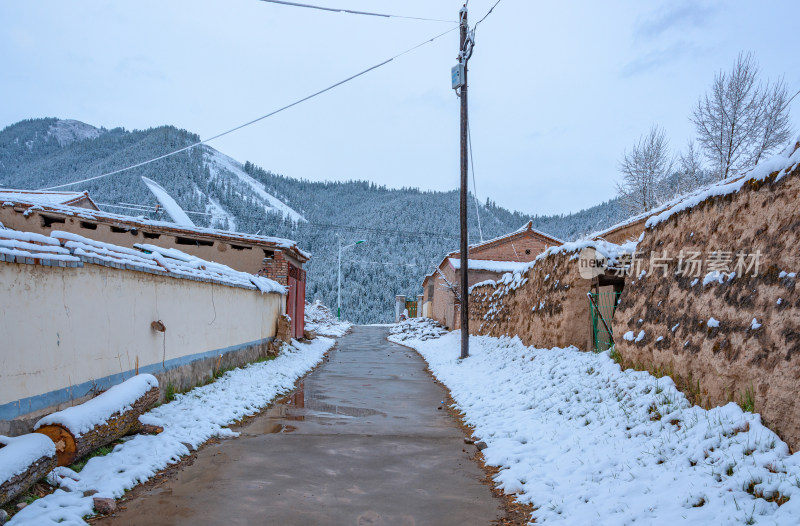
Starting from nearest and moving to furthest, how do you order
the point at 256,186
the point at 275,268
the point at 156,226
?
the point at 156,226
the point at 275,268
the point at 256,186

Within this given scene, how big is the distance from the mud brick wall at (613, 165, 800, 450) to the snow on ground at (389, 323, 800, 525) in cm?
24

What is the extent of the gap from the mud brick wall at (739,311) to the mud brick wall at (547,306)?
246 cm

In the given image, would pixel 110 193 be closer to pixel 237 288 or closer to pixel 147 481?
pixel 237 288

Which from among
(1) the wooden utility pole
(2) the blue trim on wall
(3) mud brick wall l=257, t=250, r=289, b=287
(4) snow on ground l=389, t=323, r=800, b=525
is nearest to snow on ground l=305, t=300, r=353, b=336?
(3) mud brick wall l=257, t=250, r=289, b=287

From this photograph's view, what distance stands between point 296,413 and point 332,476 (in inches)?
132

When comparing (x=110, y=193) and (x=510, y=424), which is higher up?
(x=110, y=193)

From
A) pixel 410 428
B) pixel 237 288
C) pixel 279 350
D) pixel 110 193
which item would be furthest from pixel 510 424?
pixel 110 193

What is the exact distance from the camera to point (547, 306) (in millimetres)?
10383

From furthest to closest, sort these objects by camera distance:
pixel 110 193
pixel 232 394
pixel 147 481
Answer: pixel 110 193
pixel 232 394
pixel 147 481

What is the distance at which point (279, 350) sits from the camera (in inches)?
614

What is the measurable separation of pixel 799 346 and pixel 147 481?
5.93 m

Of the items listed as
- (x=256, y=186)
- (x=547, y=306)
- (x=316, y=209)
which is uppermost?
(x=256, y=186)

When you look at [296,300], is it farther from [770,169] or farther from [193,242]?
[770,169]

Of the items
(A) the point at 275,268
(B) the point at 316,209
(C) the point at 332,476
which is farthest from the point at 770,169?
(B) the point at 316,209
